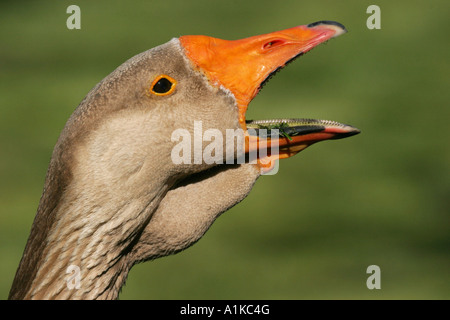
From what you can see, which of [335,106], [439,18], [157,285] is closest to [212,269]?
[157,285]

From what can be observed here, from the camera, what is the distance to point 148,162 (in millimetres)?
2900

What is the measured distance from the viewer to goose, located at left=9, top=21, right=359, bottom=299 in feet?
9.30

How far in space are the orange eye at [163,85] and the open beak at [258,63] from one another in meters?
0.15

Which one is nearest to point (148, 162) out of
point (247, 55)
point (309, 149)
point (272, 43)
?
point (247, 55)

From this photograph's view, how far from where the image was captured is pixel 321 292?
22.8 ft

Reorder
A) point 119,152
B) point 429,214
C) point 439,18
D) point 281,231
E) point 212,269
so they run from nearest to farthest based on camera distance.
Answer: point 119,152 → point 212,269 → point 281,231 → point 429,214 → point 439,18

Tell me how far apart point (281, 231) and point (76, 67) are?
229 inches

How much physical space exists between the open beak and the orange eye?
6.0 inches

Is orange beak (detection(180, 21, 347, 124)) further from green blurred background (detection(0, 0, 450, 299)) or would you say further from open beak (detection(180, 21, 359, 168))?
green blurred background (detection(0, 0, 450, 299))

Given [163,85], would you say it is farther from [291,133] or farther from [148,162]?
[291,133]

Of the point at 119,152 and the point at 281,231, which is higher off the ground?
the point at 281,231

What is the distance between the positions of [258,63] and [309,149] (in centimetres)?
650

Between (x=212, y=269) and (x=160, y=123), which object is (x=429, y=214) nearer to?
(x=212, y=269)

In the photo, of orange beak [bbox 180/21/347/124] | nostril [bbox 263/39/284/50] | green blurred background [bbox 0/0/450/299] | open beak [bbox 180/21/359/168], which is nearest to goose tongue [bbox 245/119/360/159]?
open beak [bbox 180/21/359/168]
